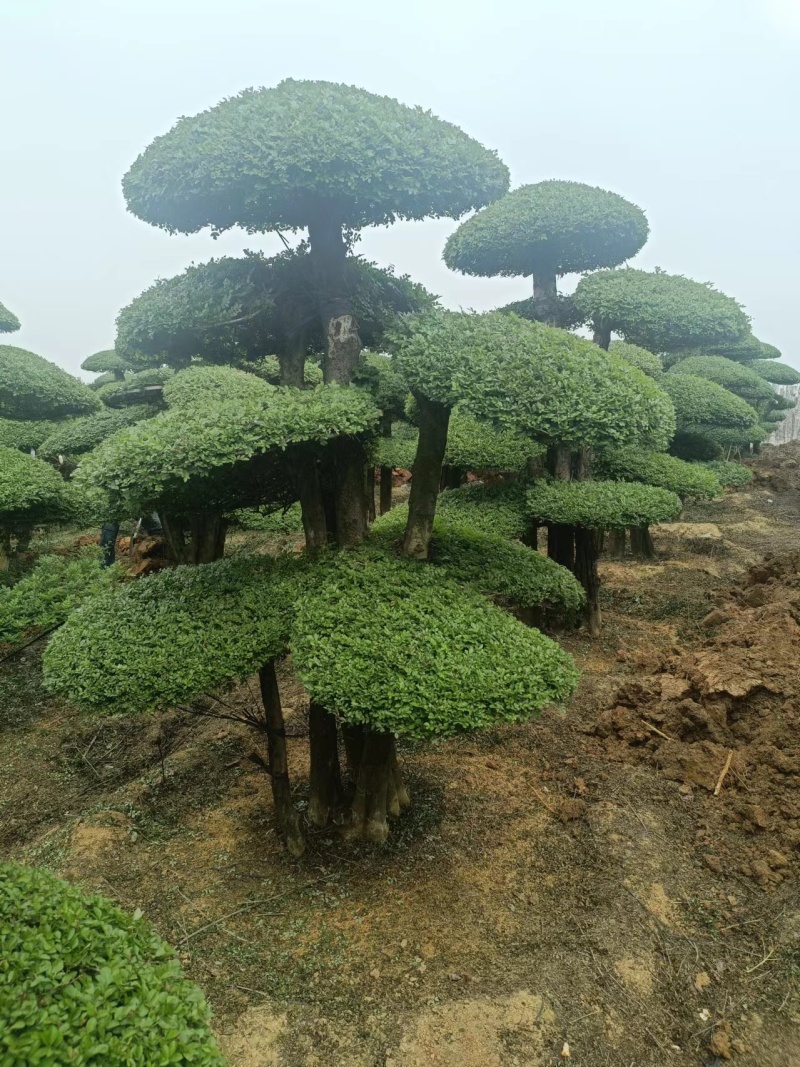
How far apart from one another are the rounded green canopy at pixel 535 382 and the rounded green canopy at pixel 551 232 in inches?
203

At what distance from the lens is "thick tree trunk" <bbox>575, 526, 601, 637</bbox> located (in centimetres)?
1005

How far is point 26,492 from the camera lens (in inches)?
352

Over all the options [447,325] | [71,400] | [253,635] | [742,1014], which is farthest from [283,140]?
[71,400]

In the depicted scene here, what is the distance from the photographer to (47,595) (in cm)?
808

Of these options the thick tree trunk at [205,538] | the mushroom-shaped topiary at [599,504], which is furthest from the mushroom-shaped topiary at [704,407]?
the thick tree trunk at [205,538]

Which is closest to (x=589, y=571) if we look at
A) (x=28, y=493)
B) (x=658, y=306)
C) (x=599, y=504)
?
(x=599, y=504)

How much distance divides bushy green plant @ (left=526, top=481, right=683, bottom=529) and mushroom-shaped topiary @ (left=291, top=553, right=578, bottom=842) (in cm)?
404

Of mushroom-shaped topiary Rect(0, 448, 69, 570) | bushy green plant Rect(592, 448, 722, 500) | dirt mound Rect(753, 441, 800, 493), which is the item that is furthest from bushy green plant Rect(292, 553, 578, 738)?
dirt mound Rect(753, 441, 800, 493)

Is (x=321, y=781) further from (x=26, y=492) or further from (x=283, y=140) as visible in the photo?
(x=26, y=492)

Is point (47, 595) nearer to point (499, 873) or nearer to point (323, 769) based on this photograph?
point (323, 769)

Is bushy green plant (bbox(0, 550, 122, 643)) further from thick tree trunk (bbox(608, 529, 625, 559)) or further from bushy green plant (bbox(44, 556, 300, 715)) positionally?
thick tree trunk (bbox(608, 529, 625, 559))

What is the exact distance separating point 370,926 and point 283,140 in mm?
5205

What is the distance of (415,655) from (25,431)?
38.7ft

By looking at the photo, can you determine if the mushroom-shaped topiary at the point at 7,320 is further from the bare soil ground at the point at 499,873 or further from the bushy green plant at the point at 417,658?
the bushy green plant at the point at 417,658
